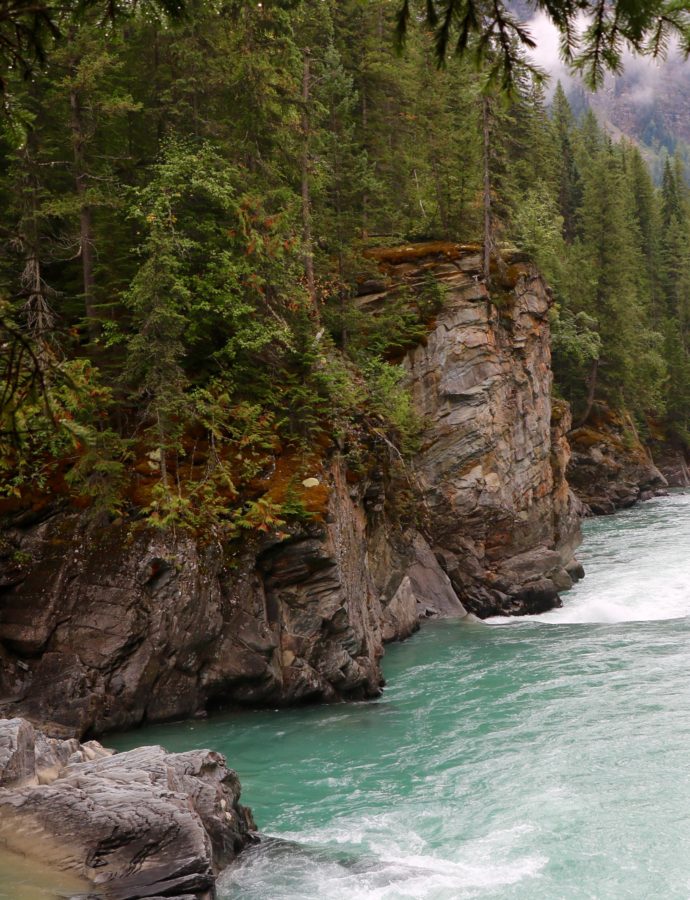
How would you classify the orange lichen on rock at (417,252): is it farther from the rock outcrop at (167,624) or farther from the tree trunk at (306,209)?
the rock outcrop at (167,624)

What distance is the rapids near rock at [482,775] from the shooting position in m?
8.60

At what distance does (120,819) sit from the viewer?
25.3ft

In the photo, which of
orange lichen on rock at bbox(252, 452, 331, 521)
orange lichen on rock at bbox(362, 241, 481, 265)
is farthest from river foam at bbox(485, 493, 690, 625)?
orange lichen on rock at bbox(362, 241, 481, 265)

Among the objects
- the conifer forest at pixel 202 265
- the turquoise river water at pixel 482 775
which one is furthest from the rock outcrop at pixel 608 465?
the turquoise river water at pixel 482 775

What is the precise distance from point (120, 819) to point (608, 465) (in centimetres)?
3835

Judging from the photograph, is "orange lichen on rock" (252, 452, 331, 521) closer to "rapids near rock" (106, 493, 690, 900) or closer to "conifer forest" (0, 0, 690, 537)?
"conifer forest" (0, 0, 690, 537)

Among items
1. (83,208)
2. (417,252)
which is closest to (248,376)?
(83,208)

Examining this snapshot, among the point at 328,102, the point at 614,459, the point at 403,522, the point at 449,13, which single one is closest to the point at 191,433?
the point at 403,522

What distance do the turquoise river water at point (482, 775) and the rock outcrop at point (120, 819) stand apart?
880 millimetres

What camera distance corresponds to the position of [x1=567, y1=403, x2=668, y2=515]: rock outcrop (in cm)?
4184

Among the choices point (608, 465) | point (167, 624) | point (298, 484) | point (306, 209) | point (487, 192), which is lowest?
point (167, 624)

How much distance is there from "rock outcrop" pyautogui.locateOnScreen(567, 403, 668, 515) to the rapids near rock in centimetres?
2323

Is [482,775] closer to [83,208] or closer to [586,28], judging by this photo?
[586,28]

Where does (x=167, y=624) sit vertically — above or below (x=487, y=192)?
below
